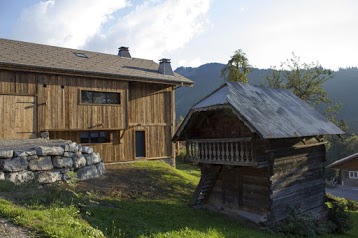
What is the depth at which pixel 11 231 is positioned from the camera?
6.86m

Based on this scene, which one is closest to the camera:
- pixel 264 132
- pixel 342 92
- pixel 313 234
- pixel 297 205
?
pixel 264 132

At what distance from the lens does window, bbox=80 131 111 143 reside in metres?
21.0

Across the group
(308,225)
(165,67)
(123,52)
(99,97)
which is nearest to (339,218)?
(308,225)

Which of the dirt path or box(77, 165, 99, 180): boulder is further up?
box(77, 165, 99, 180): boulder

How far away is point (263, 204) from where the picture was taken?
43.5 feet

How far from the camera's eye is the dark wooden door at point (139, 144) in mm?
23625

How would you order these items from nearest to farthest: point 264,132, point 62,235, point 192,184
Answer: point 62,235 < point 264,132 < point 192,184

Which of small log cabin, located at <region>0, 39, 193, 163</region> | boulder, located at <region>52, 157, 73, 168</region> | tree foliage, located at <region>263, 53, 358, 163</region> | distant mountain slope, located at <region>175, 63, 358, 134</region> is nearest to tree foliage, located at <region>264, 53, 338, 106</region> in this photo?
tree foliage, located at <region>263, 53, 358, 163</region>

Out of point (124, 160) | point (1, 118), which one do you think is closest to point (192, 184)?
point (124, 160)

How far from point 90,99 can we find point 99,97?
2.09ft

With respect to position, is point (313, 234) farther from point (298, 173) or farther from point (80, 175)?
point (80, 175)

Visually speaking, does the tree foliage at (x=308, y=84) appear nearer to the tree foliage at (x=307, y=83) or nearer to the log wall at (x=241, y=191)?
the tree foliage at (x=307, y=83)

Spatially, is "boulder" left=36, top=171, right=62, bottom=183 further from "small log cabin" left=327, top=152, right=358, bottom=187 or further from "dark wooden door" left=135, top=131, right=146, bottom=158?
"small log cabin" left=327, top=152, right=358, bottom=187

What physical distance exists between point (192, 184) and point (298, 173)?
661 centimetres
